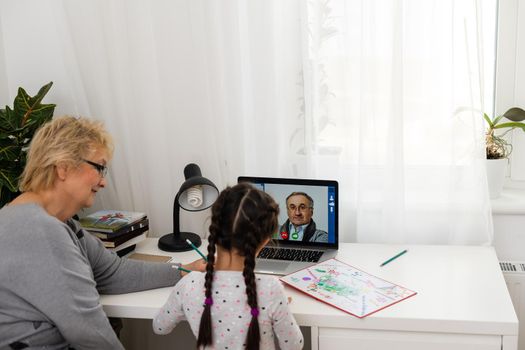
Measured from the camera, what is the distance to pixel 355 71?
6.86ft

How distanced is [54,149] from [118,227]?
48 centimetres

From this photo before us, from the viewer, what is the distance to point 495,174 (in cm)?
219

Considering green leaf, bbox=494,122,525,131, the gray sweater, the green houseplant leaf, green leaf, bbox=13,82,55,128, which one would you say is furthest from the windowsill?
green leaf, bbox=13,82,55,128

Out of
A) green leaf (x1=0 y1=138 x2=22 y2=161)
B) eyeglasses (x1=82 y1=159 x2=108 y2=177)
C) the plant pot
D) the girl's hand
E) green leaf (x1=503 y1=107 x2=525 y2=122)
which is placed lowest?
the girl's hand

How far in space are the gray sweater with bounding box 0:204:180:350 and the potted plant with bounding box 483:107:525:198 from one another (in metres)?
1.38

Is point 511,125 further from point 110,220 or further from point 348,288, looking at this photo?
point 110,220

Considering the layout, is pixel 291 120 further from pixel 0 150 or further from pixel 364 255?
pixel 0 150

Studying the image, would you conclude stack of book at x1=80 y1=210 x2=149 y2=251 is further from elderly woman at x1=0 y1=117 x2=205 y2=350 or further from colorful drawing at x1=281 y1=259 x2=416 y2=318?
colorful drawing at x1=281 y1=259 x2=416 y2=318

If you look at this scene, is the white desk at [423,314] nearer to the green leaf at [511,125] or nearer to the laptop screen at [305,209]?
Answer: the laptop screen at [305,209]

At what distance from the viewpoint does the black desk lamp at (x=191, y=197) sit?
6.49ft

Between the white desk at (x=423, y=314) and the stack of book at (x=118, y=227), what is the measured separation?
29 cm

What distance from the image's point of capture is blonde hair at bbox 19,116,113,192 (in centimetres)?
164

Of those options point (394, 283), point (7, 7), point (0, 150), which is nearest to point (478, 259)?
point (394, 283)

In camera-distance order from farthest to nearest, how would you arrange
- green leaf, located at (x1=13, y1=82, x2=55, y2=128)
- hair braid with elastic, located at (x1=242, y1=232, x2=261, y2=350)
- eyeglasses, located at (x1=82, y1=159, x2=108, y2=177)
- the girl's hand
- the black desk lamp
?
green leaf, located at (x1=13, y1=82, x2=55, y2=128)
the black desk lamp
the girl's hand
eyeglasses, located at (x1=82, y1=159, x2=108, y2=177)
hair braid with elastic, located at (x1=242, y1=232, x2=261, y2=350)
